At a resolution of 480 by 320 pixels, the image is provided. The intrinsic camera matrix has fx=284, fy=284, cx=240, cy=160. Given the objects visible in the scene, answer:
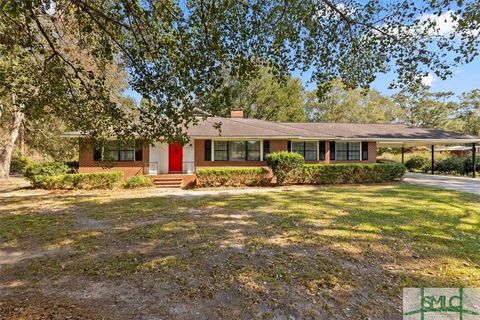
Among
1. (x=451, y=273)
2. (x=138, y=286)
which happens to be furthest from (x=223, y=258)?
(x=451, y=273)

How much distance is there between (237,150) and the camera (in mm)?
17359

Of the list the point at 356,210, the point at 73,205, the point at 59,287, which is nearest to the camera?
the point at 59,287

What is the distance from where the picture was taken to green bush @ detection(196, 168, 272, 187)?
49.0 feet

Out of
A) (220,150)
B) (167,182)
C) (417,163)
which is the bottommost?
(167,182)

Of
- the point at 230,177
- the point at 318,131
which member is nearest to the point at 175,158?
the point at 230,177

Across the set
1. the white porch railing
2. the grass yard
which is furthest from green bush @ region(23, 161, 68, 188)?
the grass yard

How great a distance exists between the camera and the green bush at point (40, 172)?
1402 cm

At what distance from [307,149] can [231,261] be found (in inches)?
577

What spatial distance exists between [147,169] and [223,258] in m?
13.0

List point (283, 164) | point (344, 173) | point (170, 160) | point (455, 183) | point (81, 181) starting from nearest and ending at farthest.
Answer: point (81, 181)
point (283, 164)
point (344, 173)
point (455, 183)
point (170, 160)

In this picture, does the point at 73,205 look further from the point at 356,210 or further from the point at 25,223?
the point at 356,210

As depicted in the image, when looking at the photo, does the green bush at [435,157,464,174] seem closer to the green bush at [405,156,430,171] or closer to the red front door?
the green bush at [405,156,430,171]

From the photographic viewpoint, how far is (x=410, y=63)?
19.4 ft

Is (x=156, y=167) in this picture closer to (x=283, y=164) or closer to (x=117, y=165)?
(x=117, y=165)
